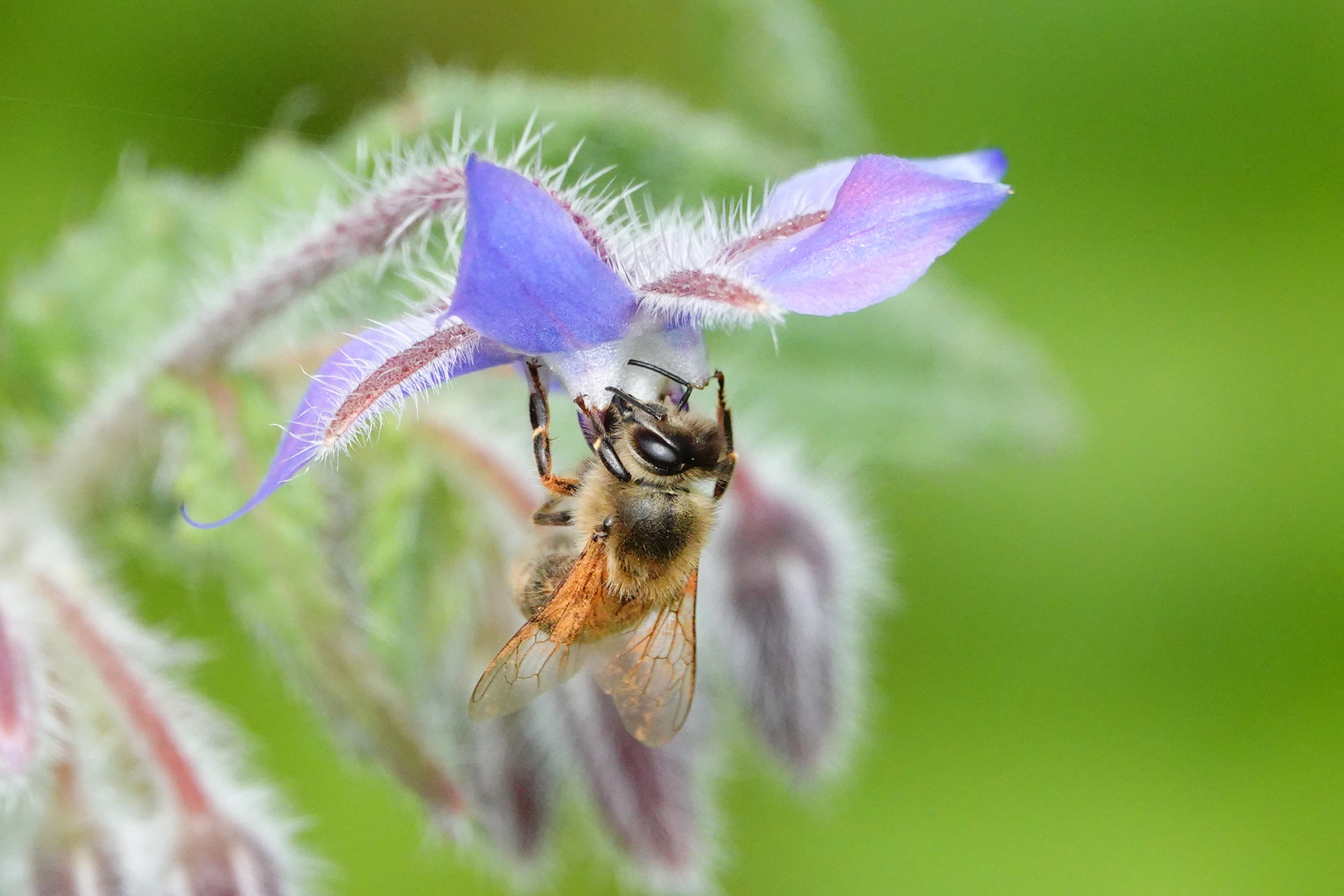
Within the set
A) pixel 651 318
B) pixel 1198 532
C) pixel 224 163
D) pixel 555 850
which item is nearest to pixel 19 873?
pixel 555 850

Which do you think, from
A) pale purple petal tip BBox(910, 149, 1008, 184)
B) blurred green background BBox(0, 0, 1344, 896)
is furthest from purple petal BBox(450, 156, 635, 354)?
blurred green background BBox(0, 0, 1344, 896)

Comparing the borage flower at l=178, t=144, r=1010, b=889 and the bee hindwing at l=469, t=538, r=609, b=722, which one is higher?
the borage flower at l=178, t=144, r=1010, b=889

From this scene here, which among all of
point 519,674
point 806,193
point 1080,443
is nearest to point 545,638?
point 519,674

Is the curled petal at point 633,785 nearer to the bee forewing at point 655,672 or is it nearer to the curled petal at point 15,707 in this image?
the bee forewing at point 655,672

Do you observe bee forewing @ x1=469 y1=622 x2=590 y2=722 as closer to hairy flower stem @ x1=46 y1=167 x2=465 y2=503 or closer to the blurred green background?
hairy flower stem @ x1=46 y1=167 x2=465 y2=503

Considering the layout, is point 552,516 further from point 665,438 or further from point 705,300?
point 705,300

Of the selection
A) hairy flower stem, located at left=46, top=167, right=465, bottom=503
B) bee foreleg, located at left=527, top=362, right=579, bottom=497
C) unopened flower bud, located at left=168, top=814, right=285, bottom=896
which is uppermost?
hairy flower stem, located at left=46, top=167, right=465, bottom=503
